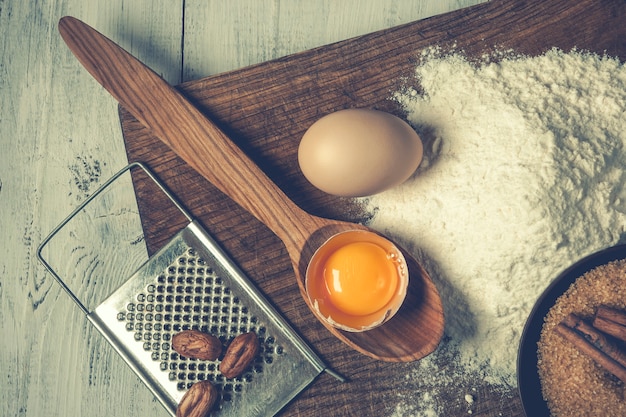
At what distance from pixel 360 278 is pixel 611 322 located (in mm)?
361

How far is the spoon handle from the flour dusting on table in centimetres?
16

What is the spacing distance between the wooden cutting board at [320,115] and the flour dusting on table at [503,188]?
0.03 meters

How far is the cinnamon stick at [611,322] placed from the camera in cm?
77

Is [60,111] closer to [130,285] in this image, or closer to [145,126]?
[145,126]

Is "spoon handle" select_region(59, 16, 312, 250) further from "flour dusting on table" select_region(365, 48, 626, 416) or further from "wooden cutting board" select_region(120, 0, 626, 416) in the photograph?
"flour dusting on table" select_region(365, 48, 626, 416)

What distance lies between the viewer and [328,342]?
2.97 feet

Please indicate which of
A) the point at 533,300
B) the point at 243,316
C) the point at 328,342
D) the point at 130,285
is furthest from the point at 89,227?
the point at 533,300

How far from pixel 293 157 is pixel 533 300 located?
44 cm

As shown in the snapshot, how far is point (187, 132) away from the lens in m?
0.89

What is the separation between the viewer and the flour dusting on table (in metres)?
0.78

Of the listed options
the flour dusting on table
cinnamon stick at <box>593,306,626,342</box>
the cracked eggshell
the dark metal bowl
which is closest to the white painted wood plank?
the cracked eggshell

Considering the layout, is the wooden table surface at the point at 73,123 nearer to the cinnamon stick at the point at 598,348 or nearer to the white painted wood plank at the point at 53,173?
the white painted wood plank at the point at 53,173

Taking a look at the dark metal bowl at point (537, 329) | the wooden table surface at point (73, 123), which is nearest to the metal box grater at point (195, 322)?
the wooden table surface at point (73, 123)

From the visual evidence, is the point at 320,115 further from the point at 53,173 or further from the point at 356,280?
the point at 53,173
